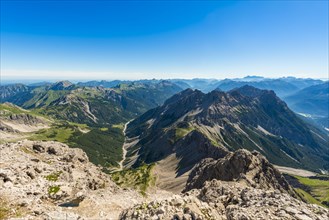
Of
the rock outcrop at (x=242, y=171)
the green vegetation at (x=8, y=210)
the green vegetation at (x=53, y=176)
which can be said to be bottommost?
the rock outcrop at (x=242, y=171)

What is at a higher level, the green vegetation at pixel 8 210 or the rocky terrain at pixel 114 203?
the green vegetation at pixel 8 210

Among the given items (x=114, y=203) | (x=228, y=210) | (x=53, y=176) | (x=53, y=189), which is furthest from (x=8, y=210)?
(x=228, y=210)

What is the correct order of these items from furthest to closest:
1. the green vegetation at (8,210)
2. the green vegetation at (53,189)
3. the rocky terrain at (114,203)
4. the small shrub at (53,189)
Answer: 1. the small shrub at (53,189)
2. the green vegetation at (53,189)
3. the rocky terrain at (114,203)
4. the green vegetation at (8,210)

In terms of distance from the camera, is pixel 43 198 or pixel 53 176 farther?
pixel 53 176

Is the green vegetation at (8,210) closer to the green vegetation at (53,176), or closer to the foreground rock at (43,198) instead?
the foreground rock at (43,198)

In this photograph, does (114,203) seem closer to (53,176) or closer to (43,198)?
(43,198)

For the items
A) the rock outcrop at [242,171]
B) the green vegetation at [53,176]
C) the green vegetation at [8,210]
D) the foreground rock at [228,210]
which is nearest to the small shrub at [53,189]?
the green vegetation at [53,176]

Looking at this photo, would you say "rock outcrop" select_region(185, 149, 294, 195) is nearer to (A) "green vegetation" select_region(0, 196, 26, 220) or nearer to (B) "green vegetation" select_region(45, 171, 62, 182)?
(B) "green vegetation" select_region(45, 171, 62, 182)

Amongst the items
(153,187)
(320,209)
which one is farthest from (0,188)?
(153,187)

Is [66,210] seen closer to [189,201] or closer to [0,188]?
[0,188]

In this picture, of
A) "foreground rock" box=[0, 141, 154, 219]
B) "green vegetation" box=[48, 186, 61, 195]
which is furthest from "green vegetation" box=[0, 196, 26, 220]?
"green vegetation" box=[48, 186, 61, 195]

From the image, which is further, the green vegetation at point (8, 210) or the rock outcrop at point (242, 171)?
the rock outcrop at point (242, 171)
